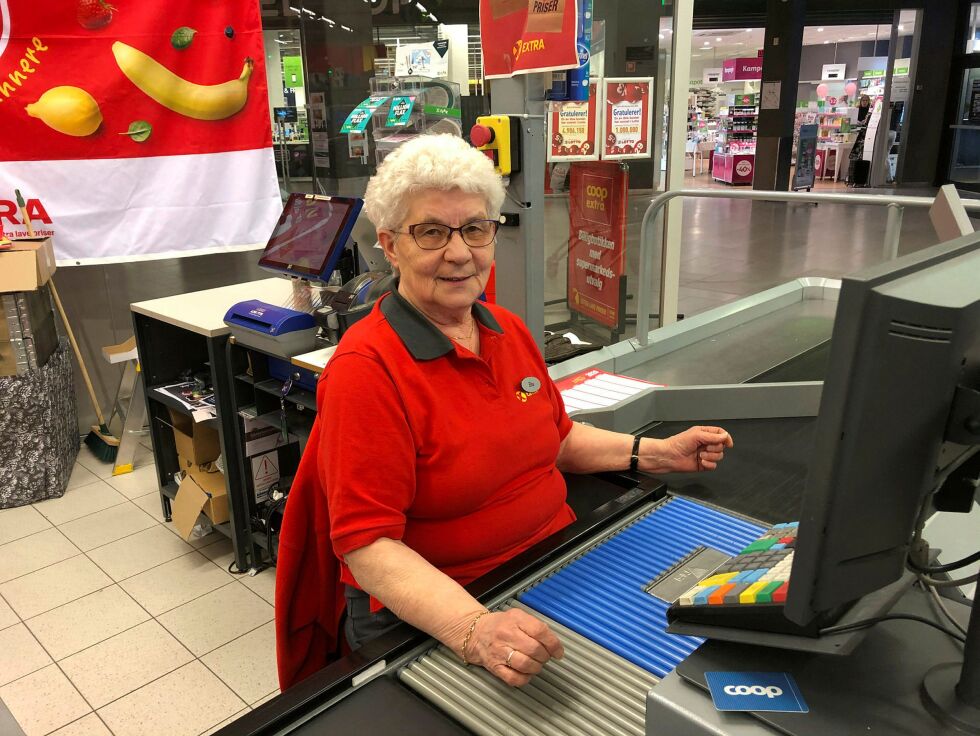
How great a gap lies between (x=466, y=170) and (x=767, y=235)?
981cm

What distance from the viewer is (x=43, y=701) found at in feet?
7.93

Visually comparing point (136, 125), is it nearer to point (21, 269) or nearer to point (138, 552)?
point (21, 269)

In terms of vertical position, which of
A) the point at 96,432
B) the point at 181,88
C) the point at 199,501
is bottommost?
the point at 96,432

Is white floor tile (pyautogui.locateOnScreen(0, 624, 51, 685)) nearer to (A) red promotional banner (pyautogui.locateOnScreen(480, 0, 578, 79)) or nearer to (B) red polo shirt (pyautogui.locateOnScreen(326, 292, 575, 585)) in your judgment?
(B) red polo shirt (pyautogui.locateOnScreen(326, 292, 575, 585))

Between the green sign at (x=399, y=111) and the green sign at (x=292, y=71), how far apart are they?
193 centimetres

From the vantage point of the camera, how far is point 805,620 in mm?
673

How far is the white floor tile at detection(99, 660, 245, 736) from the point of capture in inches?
90.2

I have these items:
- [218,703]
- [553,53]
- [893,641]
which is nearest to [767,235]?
[553,53]

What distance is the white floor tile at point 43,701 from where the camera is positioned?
7.62ft

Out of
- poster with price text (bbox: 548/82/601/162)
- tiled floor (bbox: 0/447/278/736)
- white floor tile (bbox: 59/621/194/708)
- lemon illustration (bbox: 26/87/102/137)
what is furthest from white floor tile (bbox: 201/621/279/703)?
poster with price text (bbox: 548/82/601/162)

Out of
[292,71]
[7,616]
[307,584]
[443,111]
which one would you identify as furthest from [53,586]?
[292,71]

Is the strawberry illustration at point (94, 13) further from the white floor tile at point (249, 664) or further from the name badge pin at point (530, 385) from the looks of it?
the name badge pin at point (530, 385)

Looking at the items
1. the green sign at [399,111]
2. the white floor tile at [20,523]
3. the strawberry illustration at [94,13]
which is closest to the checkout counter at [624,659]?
the green sign at [399,111]

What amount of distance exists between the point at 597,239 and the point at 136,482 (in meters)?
3.19
